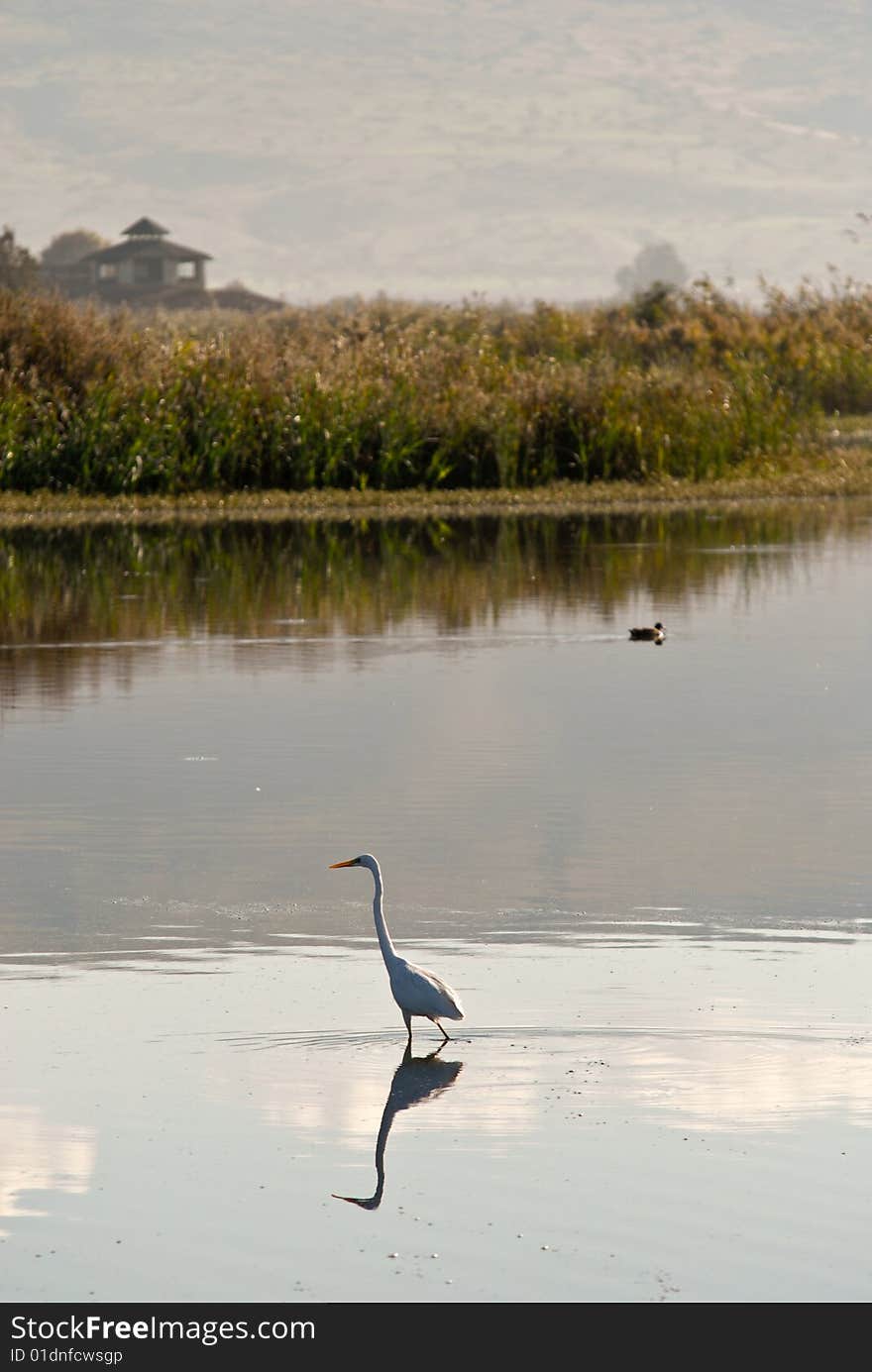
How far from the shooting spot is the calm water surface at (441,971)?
7285 mm

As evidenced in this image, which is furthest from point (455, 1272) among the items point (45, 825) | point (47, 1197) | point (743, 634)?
point (743, 634)

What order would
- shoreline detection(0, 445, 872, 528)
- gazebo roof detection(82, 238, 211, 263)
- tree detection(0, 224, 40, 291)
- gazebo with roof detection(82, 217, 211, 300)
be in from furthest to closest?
gazebo roof detection(82, 238, 211, 263)
gazebo with roof detection(82, 217, 211, 300)
tree detection(0, 224, 40, 291)
shoreline detection(0, 445, 872, 528)

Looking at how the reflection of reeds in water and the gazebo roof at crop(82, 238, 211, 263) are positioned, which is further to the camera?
the gazebo roof at crop(82, 238, 211, 263)

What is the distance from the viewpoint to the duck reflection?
823 cm

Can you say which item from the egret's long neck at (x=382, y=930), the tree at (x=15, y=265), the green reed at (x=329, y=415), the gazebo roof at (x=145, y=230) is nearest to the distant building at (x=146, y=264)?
the gazebo roof at (x=145, y=230)

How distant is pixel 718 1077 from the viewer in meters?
8.62

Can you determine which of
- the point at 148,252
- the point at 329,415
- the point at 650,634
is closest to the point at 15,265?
the point at 148,252

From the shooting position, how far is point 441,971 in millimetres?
10094

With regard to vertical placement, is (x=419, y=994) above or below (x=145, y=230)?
below

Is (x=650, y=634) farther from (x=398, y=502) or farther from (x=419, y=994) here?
(x=398, y=502)

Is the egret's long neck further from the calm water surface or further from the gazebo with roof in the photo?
the gazebo with roof

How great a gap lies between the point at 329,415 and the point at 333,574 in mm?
10709

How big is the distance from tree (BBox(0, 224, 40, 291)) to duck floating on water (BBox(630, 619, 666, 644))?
79.3 metres

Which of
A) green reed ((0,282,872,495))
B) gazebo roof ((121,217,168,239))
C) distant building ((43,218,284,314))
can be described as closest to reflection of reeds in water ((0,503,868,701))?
green reed ((0,282,872,495))
